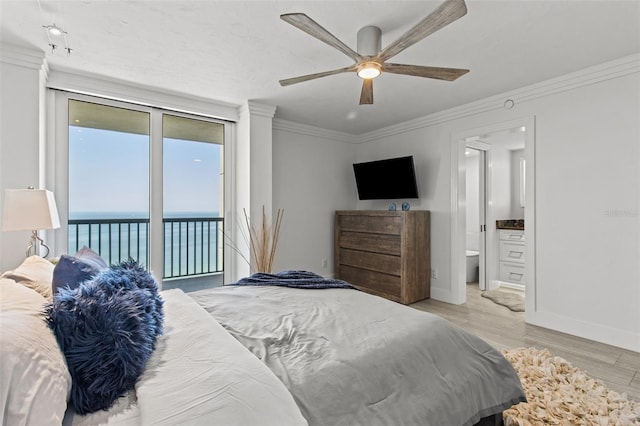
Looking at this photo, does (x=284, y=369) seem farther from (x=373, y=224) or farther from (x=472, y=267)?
(x=472, y=267)

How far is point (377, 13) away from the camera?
2021 millimetres

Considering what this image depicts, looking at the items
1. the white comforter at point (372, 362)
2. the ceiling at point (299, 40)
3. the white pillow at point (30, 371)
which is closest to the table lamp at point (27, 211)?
the ceiling at point (299, 40)

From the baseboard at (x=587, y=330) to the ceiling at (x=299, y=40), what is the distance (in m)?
2.34

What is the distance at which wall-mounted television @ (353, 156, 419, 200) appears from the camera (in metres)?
Result: 4.30

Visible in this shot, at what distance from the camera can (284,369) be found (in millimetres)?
1169

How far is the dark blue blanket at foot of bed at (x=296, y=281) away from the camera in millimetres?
2289

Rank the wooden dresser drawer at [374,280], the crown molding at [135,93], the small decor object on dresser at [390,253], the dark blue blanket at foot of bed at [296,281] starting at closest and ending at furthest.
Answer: the dark blue blanket at foot of bed at [296,281], the crown molding at [135,93], the small decor object on dresser at [390,253], the wooden dresser drawer at [374,280]

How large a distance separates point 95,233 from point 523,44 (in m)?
4.28

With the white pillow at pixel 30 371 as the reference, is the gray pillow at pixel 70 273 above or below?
above

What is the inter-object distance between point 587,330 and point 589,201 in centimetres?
119

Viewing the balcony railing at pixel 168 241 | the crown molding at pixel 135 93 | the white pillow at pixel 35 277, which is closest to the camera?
the white pillow at pixel 35 277

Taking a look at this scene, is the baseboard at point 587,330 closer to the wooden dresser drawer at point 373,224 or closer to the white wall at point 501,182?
the wooden dresser drawer at point 373,224

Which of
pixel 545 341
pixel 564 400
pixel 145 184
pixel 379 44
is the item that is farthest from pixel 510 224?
pixel 145 184

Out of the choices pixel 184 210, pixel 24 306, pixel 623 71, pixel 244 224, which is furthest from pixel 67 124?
pixel 623 71
